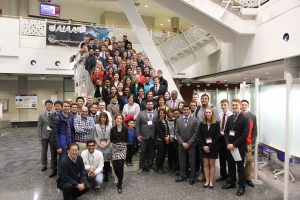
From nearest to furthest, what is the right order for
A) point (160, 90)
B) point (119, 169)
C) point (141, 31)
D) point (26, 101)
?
point (119, 169) → point (160, 90) → point (141, 31) → point (26, 101)

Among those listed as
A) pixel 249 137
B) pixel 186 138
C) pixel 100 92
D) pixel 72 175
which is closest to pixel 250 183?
pixel 249 137

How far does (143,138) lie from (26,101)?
458 inches

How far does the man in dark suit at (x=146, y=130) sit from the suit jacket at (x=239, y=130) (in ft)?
5.41

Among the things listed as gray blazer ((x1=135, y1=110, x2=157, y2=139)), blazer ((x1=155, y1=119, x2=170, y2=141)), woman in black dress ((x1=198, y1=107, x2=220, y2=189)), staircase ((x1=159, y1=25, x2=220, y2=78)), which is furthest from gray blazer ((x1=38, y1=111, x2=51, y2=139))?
staircase ((x1=159, y1=25, x2=220, y2=78))

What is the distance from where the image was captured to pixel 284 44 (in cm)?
761

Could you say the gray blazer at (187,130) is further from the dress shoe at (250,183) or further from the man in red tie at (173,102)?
the dress shoe at (250,183)

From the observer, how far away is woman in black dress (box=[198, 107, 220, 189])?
4.81m

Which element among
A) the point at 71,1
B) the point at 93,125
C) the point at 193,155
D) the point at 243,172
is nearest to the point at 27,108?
the point at 71,1

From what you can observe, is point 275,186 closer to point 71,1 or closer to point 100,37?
A: point 100,37

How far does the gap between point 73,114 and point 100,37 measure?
27.8 feet

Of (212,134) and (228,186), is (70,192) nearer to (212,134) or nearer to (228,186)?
(212,134)

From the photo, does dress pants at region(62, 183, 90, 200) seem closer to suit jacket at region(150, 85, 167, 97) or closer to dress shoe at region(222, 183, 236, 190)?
dress shoe at region(222, 183, 236, 190)

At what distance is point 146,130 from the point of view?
18.6 feet

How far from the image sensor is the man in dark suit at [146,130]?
5664 millimetres
